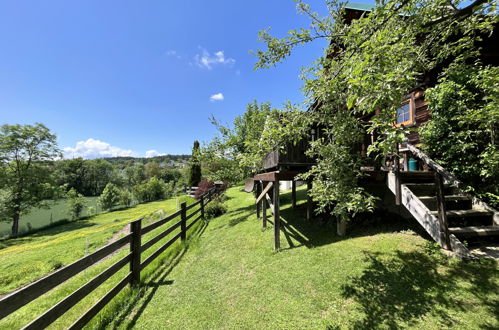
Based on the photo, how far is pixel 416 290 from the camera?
2990 millimetres

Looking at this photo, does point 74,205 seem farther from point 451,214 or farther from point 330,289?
point 451,214

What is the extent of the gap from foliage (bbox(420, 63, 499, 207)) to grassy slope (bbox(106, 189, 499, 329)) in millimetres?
1737

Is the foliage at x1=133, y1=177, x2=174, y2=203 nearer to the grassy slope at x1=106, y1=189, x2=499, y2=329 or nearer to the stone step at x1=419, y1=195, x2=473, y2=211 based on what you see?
the grassy slope at x1=106, y1=189, x2=499, y2=329

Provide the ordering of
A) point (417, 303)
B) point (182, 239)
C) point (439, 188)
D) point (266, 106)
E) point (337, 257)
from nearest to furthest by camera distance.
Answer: point (417, 303)
point (439, 188)
point (337, 257)
point (182, 239)
point (266, 106)

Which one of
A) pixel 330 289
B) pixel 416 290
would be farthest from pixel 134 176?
pixel 416 290

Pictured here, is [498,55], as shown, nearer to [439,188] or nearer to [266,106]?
[439,188]

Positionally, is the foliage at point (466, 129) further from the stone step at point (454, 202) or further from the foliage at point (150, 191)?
the foliage at point (150, 191)

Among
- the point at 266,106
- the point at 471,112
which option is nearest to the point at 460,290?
the point at 471,112

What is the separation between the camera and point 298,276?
155 inches

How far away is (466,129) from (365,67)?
12.6 ft

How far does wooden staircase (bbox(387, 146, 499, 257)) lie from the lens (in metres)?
3.52

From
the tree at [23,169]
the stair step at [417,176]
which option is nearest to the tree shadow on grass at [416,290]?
the stair step at [417,176]

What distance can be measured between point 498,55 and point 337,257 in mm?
7378

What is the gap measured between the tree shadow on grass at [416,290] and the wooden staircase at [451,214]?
449 mm
